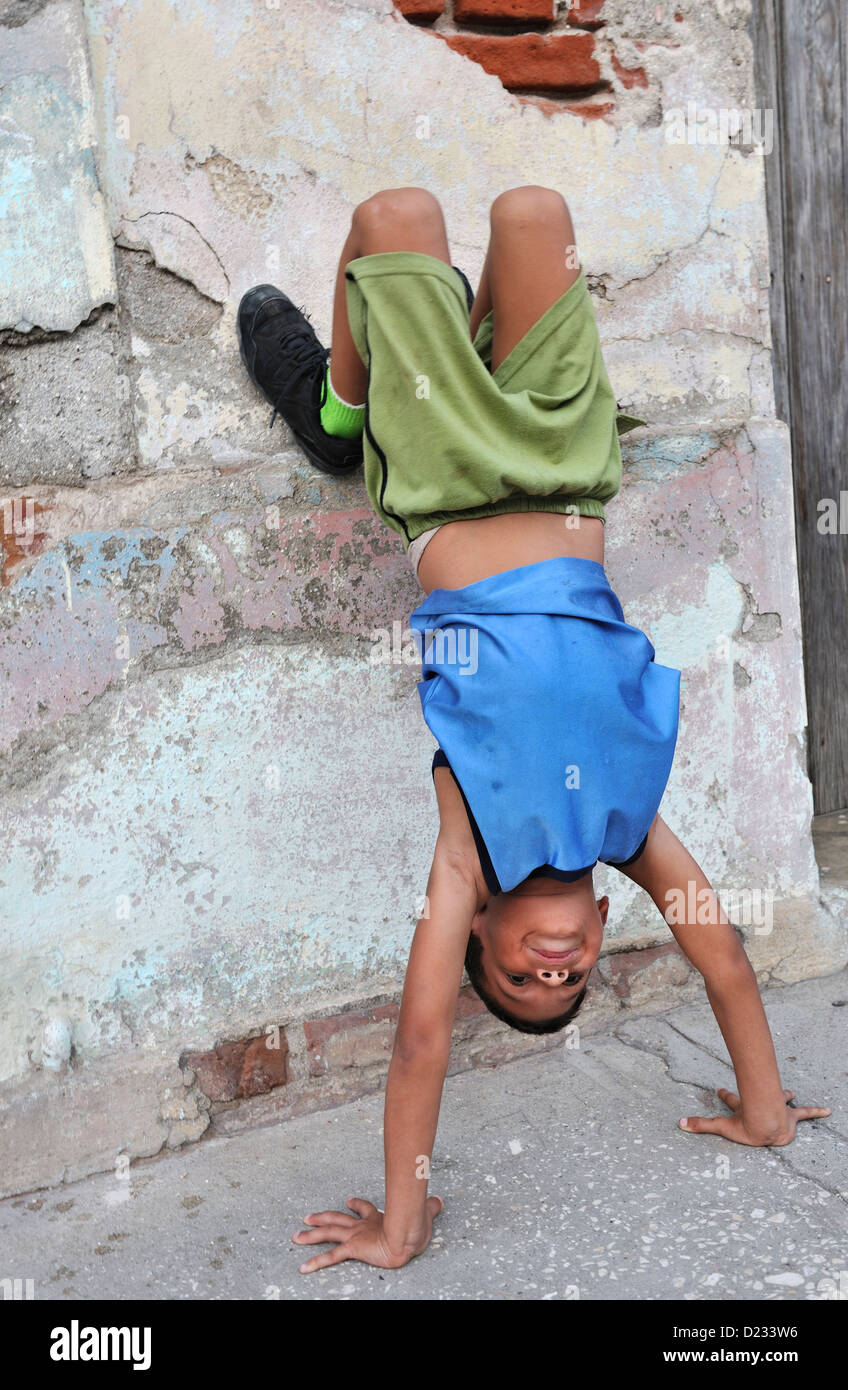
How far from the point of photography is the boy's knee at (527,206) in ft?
6.50

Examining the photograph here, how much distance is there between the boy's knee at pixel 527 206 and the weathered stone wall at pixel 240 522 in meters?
0.35

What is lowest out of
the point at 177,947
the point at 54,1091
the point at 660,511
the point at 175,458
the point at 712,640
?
the point at 54,1091

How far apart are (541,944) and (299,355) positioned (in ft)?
3.56

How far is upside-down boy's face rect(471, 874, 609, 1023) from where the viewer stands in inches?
71.3

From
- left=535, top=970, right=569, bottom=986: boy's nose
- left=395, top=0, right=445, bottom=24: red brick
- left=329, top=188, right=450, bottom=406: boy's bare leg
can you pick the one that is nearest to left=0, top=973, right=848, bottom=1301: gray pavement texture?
left=535, top=970, right=569, bottom=986: boy's nose

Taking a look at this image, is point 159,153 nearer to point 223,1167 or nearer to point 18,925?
point 18,925

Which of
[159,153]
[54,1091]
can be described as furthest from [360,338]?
[54,1091]

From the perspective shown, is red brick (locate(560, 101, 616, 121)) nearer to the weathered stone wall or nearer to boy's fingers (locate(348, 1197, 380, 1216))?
the weathered stone wall

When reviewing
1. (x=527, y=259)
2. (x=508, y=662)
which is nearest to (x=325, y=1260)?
(x=508, y=662)

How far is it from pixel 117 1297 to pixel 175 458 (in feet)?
4.38

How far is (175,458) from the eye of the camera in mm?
2160

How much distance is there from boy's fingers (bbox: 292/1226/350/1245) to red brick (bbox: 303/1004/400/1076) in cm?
43

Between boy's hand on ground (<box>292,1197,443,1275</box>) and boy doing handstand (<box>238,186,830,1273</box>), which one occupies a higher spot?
boy doing handstand (<box>238,186,830,1273</box>)

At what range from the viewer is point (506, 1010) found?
190 cm
